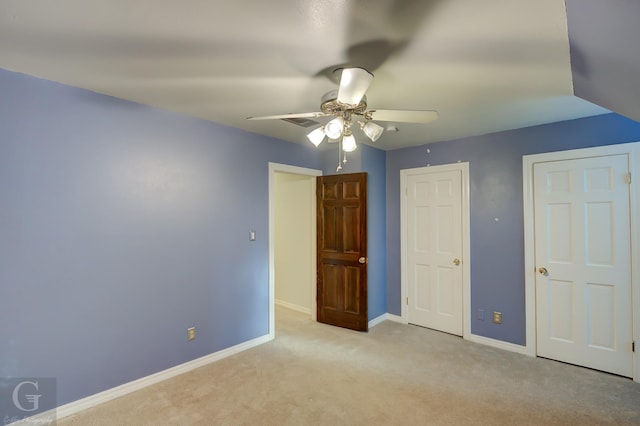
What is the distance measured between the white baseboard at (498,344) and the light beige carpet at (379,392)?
11cm

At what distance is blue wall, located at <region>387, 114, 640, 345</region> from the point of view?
316cm

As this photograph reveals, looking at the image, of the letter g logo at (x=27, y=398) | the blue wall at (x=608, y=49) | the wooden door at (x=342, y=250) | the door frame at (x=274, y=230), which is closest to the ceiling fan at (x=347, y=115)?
the blue wall at (x=608, y=49)

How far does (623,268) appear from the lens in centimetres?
271

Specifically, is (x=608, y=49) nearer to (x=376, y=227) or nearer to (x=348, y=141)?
(x=348, y=141)

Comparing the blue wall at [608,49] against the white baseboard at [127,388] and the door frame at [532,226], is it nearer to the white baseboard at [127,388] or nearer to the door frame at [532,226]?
the door frame at [532,226]

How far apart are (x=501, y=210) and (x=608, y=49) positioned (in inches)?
91.2

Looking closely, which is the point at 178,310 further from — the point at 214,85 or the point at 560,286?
the point at 560,286

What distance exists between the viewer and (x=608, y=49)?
1.36 metres

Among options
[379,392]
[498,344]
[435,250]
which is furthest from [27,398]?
[498,344]

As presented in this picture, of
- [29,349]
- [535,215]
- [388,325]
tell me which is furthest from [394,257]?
[29,349]

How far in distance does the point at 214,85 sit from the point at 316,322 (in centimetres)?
326

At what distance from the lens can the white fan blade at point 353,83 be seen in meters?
1.53

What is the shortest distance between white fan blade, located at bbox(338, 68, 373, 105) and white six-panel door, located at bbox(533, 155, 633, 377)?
2570mm

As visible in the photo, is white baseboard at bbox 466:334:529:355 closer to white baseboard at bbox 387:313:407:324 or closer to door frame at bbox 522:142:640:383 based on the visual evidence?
door frame at bbox 522:142:640:383
